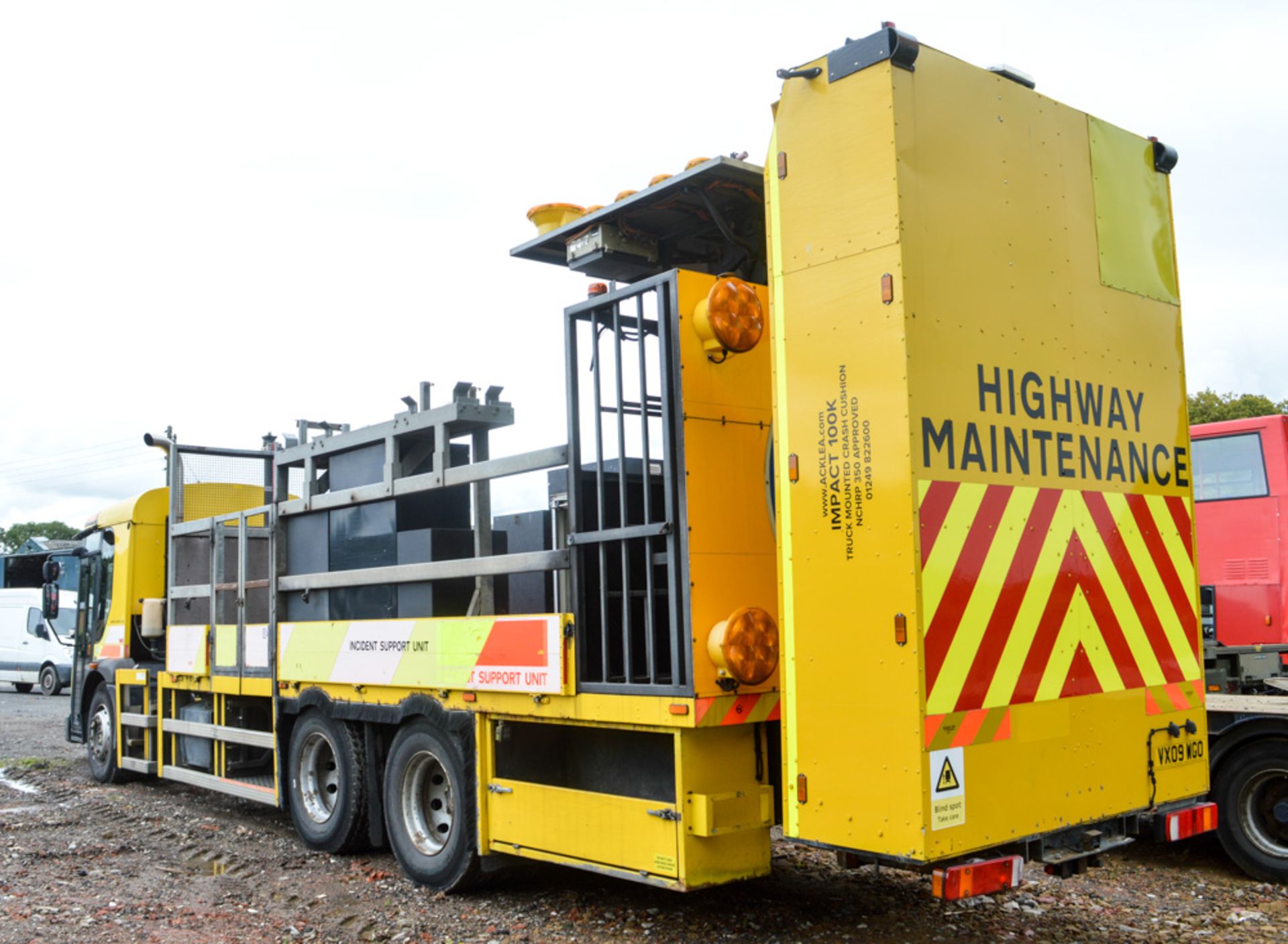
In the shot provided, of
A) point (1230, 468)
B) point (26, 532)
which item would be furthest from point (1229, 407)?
point (26, 532)

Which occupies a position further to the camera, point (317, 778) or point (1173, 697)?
point (317, 778)

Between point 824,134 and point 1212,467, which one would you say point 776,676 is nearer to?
point 824,134

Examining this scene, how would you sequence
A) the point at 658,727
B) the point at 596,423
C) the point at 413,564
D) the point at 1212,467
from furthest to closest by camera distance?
the point at 1212,467 < the point at 413,564 < the point at 596,423 < the point at 658,727

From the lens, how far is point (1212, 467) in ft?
28.6

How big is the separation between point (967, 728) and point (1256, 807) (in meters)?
3.69

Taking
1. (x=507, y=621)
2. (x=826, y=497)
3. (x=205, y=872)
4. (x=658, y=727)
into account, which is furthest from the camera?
(x=205, y=872)

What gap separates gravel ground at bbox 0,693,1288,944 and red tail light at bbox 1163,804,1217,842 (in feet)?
2.30

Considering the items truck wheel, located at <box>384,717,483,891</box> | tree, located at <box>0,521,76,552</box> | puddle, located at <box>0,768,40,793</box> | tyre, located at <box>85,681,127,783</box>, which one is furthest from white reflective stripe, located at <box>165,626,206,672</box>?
tree, located at <box>0,521,76,552</box>

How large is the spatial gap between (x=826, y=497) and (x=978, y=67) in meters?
1.93

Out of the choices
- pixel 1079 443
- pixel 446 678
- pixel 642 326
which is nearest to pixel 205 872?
pixel 446 678

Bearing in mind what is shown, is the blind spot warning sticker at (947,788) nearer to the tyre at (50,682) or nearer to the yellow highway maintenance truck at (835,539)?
the yellow highway maintenance truck at (835,539)

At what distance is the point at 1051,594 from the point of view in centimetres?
482

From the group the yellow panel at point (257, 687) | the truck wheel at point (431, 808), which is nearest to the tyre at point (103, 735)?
the yellow panel at point (257, 687)

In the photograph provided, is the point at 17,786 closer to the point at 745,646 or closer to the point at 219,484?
the point at 219,484
